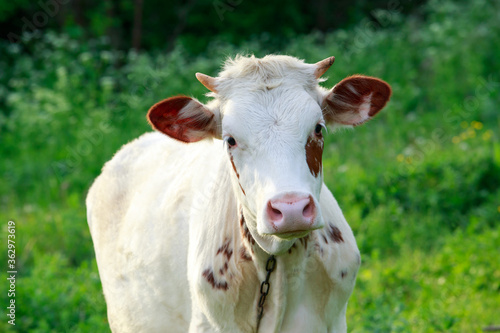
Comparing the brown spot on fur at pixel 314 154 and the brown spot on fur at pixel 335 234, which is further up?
the brown spot on fur at pixel 314 154

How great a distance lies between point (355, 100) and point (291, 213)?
106cm

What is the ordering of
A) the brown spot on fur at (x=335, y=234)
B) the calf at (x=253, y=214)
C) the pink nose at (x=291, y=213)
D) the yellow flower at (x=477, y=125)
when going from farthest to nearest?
the yellow flower at (x=477, y=125)
the brown spot on fur at (x=335, y=234)
the calf at (x=253, y=214)
the pink nose at (x=291, y=213)

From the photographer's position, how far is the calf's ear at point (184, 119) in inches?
133

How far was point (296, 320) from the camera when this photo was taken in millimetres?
3359

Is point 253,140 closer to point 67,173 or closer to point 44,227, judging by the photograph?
point 44,227

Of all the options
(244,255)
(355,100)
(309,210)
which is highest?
(309,210)

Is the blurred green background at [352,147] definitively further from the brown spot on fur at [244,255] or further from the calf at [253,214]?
the brown spot on fur at [244,255]

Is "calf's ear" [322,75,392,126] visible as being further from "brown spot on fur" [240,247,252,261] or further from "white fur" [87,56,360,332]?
"brown spot on fur" [240,247,252,261]

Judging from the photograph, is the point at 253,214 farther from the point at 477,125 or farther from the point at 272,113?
the point at 477,125

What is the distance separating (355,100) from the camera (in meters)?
3.51

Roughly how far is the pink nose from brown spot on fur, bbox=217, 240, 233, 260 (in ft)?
2.32

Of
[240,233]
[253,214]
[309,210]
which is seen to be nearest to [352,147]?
[240,233]

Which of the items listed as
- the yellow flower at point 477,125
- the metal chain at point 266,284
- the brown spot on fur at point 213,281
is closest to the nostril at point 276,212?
the metal chain at point 266,284

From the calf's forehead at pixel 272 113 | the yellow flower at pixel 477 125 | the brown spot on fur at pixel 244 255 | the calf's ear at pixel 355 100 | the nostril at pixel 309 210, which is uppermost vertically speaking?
the calf's forehead at pixel 272 113
